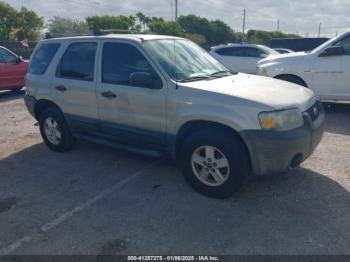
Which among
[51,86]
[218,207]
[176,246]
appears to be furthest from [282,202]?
[51,86]

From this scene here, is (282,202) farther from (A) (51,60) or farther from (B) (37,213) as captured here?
(A) (51,60)

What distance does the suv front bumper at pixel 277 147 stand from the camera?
3299 mm

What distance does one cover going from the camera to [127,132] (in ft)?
14.4

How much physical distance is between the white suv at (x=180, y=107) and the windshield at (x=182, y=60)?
0.02 metres

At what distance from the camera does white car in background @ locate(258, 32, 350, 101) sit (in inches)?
271

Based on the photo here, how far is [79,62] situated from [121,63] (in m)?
0.85

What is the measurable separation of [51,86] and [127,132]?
164cm

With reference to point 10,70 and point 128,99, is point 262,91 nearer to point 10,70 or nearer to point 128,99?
point 128,99

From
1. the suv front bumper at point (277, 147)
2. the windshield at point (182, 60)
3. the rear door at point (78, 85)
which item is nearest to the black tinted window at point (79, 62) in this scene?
the rear door at point (78, 85)

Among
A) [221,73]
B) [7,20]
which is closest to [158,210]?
[221,73]

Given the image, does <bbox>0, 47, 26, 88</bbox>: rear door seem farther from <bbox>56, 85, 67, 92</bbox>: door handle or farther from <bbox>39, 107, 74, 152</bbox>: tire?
<bbox>56, 85, 67, 92</bbox>: door handle

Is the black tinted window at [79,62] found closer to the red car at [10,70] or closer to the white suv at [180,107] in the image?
the white suv at [180,107]

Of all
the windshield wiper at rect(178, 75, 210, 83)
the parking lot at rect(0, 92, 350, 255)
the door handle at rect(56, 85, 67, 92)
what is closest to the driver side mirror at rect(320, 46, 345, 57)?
the parking lot at rect(0, 92, 350, 255)

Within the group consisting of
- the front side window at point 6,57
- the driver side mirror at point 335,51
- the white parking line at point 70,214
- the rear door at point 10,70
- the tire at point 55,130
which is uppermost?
the driver side mirror at point 335,51
